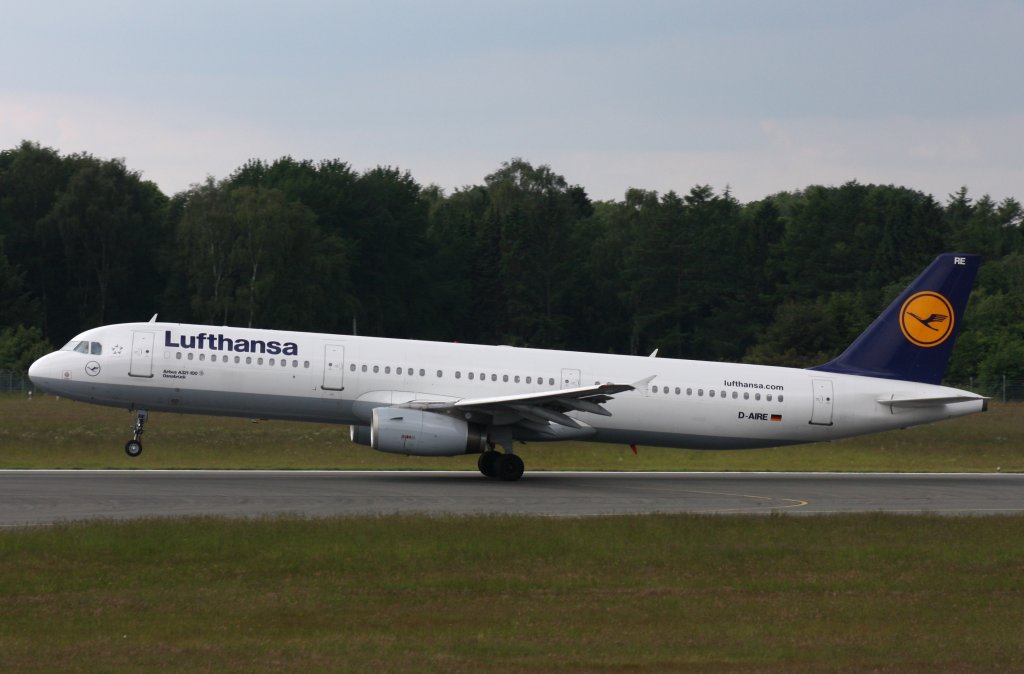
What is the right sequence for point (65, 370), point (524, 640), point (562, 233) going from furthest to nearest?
point (562, 233)
point (65, 370)
point (524, 640)

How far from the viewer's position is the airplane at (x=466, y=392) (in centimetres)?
3259

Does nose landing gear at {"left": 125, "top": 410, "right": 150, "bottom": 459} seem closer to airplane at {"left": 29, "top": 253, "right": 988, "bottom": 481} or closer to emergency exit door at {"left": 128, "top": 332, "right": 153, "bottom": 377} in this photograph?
airplane at {"left": 29, "top": 253, "right": 988, "bottom": 481}

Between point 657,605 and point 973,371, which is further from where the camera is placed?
point 973,371

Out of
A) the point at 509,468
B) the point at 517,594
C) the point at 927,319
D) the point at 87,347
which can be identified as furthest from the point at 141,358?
the point at 927,319

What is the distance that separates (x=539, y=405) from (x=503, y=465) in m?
2.01

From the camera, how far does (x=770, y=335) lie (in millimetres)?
87875

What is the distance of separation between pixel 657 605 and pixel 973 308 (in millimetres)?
78402

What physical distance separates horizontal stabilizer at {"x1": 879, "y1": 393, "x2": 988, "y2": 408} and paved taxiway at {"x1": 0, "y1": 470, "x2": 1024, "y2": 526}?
6.75 feet

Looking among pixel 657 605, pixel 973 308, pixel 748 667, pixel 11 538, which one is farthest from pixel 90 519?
pixel 973 308

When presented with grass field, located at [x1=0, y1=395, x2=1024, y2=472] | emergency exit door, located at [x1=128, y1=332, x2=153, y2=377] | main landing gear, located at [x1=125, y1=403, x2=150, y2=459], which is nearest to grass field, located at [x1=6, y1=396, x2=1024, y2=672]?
emergency exit door, located at [x1=128, y1=332, x2=153, y2=377]

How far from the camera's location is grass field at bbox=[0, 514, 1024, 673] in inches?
550

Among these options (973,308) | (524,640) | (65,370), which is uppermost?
(973,308)

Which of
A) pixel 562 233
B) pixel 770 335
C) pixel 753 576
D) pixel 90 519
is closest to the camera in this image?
pixel 753 576

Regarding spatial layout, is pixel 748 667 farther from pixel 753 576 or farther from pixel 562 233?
pixel 562 233
